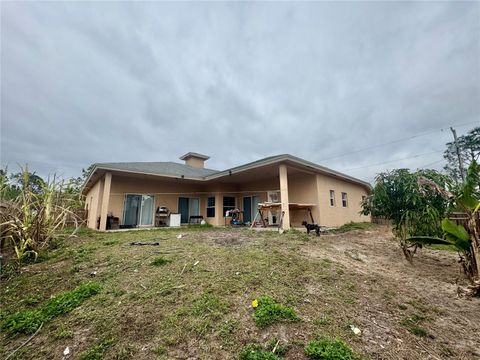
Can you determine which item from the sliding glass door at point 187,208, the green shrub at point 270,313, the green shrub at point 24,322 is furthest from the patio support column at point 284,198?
the green shrub at point 24,322

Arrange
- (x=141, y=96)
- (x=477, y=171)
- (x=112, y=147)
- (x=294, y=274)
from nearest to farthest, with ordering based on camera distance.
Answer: (x=477, y=171), (x=294, y=274), (x=141, y=96), (x=112, y=147)

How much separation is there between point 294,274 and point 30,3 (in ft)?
29.6

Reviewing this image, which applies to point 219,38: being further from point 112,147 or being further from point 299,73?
point 112,147

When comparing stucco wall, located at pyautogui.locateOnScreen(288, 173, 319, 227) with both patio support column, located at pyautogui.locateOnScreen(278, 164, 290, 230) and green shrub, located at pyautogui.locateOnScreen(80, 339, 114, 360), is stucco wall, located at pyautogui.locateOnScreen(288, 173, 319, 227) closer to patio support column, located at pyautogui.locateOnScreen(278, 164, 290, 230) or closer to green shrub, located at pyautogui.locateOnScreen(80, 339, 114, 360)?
patio support column, located at pyautogui.locateOnScreen(278, 164, 290, 230)

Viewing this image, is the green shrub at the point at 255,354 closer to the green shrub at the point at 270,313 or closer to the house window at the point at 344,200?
the green shrub at the point at 270,313

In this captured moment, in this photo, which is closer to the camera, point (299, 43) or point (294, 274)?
point (294, 274)

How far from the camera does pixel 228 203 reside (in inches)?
532

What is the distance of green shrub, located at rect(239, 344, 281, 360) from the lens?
1.83 meters

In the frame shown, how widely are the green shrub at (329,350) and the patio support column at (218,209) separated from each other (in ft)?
35.7

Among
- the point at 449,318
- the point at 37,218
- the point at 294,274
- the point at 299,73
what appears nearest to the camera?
the point at 449,318

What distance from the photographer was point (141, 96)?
38.4 feet

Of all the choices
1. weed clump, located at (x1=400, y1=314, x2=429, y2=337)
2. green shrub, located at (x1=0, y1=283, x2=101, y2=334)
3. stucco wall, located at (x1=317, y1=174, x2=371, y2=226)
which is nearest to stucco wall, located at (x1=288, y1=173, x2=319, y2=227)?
stucco wall, located at (x1=317, y1=174, x2=371, y2=226)

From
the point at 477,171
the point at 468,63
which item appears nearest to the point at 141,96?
the point at 477,171

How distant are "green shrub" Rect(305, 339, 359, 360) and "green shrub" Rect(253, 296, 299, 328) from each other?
1.35 feet
